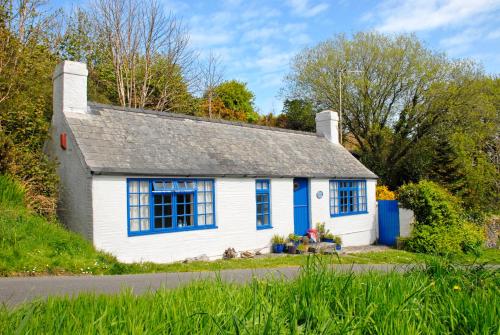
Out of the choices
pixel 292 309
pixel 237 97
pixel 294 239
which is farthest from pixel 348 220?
pixel 237 97

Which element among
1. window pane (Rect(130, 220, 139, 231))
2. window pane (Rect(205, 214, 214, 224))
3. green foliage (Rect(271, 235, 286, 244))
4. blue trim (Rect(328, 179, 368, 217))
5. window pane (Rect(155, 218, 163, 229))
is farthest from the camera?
blue trim (Rect(328, 179, 368, 217))

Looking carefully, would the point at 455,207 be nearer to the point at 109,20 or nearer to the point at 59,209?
the point at 59,209

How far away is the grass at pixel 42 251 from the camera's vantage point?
29.6 ft

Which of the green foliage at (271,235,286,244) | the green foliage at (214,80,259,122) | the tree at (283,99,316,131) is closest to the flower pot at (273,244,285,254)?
the green foliage at (271,235,286,244)

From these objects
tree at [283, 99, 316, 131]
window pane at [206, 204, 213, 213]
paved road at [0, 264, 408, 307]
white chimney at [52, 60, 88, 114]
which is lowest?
paved road at [0, 264, 408, 307]

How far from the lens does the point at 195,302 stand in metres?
4.16

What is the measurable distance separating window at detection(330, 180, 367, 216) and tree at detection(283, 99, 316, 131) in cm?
1313

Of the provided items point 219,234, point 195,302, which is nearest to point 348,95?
point 219,234

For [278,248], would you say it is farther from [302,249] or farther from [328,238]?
[328,238]

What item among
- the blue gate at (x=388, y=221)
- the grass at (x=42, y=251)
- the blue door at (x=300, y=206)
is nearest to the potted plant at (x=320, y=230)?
the blue door at (x=300, y=206)

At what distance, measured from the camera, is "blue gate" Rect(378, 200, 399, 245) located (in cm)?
2079

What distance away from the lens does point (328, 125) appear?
23.5 m

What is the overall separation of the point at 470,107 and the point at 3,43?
2691cm

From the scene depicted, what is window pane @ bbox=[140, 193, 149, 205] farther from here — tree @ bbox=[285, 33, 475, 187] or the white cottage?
tree @ bbox=[285, 33, 475, 187]
